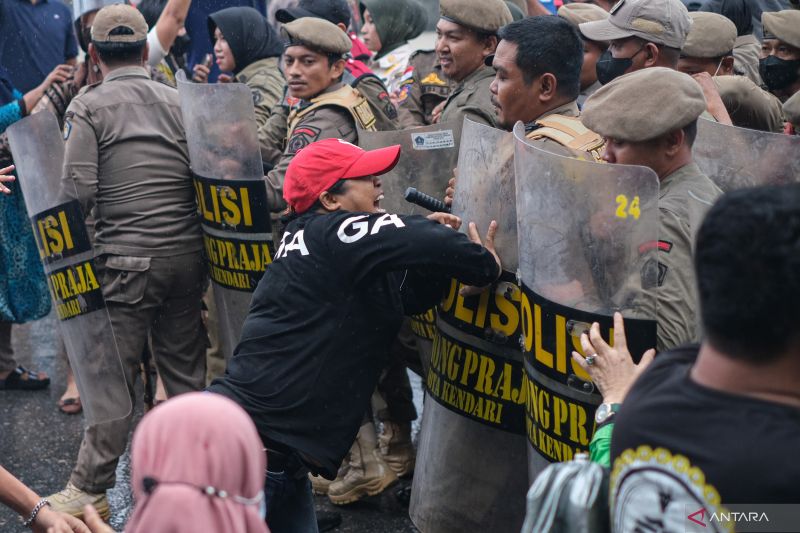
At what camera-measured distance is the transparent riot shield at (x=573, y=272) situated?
2.70 meters

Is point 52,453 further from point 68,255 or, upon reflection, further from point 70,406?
point 68,255

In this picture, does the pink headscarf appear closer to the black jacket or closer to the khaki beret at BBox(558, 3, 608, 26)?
the black jacket

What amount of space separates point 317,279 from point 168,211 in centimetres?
210

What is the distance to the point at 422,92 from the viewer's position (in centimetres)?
606

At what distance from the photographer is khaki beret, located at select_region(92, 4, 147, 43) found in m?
5.13

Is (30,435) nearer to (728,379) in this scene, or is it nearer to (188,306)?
(188,306)

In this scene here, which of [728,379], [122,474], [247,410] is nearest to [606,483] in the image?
[728,379]

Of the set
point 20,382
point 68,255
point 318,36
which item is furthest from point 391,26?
point 20,382

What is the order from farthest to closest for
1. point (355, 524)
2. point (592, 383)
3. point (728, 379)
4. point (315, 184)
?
1. point (355, 524)
2. point (315, 184)
3. point (592, 383)
4. point (728, 379)

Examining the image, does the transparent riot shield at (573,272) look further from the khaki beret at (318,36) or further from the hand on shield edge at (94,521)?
the khaki beret at (318,36)

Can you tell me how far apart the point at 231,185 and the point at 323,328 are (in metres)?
1.81

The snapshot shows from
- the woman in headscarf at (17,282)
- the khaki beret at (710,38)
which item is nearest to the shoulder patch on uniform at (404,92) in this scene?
the khaki beret at (710,38)

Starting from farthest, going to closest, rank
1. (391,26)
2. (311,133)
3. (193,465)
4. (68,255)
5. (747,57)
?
(391,26) → (747,57) → (311,133) → (68,255) → (193,465)

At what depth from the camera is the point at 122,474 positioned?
538 centimetres
